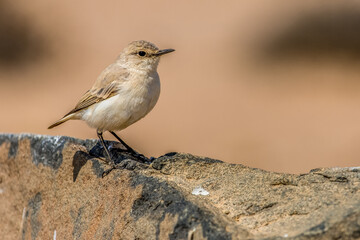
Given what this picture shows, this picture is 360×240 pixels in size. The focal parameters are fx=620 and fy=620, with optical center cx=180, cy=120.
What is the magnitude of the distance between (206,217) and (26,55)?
1414cm

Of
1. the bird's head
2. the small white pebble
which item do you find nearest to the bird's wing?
the bird's head

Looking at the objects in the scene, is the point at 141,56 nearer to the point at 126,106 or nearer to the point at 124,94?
the point at 124,94

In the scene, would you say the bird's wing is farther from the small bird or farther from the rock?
the rock

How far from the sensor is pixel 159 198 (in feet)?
14.4

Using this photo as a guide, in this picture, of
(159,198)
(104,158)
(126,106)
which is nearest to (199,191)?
(159,198)

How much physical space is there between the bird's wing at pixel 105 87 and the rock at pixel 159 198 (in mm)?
558

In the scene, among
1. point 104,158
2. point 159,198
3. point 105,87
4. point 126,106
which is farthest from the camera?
point 105,87

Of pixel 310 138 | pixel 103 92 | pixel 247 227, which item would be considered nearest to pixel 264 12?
pixel 310 138

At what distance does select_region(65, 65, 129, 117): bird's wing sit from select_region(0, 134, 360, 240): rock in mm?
558

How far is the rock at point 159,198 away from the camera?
3.93 meters

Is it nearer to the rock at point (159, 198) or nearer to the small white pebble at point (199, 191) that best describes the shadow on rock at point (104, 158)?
the rock at point (159, 198)

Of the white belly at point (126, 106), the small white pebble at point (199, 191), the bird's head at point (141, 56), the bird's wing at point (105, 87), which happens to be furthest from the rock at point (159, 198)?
the bird's head at point (141, 56)

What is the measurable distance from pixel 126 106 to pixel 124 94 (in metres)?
0.15

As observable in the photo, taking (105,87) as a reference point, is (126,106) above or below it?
below
